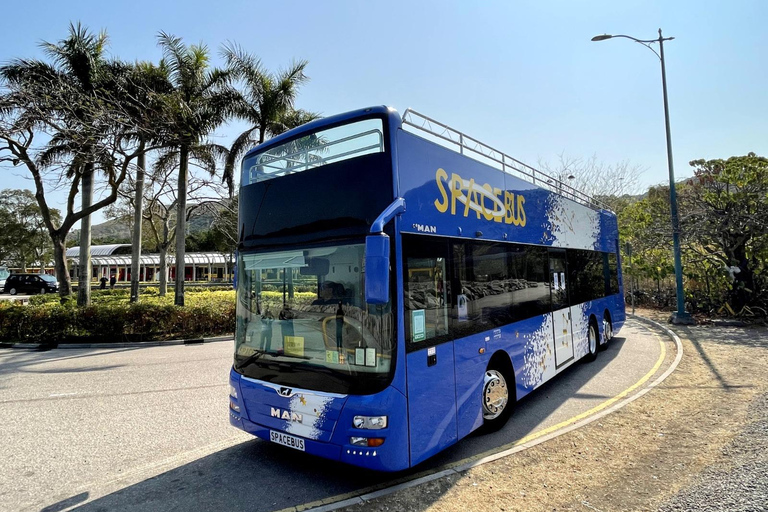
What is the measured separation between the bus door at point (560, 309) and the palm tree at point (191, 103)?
1341 centimetres

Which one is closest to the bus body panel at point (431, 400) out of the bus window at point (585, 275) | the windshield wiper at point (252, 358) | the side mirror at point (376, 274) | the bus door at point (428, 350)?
the bus door at point (428, 350)

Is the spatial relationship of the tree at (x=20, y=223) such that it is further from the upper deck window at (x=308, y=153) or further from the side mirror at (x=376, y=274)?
the side mirror at (x=376, y=274)

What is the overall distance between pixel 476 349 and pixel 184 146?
51.3ft

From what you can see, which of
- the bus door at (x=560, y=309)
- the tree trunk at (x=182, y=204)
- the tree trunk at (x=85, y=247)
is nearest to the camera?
the bus door at (x=560, y=309)

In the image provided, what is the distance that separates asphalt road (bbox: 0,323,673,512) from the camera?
374 centimetres

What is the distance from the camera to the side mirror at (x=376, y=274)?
3109mm

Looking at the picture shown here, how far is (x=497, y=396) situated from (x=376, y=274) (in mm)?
2948

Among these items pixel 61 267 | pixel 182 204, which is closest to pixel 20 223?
pixel 61 267

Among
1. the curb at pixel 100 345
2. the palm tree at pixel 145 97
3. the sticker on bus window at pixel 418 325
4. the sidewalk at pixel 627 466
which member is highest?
the palm tree at pixel 145 97

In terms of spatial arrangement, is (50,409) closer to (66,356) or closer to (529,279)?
(66,356)

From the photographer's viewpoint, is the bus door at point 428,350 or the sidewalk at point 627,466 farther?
the bus door at point 428,350

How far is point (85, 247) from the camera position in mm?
15562

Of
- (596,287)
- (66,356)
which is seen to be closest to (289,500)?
(596,287)

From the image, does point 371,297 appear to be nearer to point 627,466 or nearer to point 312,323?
point 312,323
